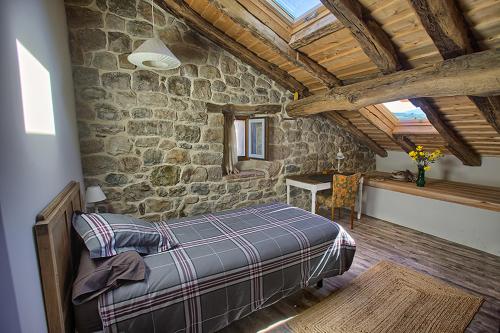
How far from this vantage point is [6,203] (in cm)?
82

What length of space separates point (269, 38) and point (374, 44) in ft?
3.43

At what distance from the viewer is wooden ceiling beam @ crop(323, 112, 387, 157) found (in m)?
4.04

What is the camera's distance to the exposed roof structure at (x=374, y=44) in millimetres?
1792

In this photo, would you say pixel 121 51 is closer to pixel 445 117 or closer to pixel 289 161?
pixel 289 161

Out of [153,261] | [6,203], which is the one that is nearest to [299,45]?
[153,261]

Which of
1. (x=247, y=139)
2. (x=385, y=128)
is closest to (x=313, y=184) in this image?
(x=247, y=139)

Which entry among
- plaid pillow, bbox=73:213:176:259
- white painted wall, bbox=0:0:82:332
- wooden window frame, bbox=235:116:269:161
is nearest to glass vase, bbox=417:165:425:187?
wooden window frame, bbox=235:116:269:161

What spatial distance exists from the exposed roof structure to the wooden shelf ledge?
0.46 m

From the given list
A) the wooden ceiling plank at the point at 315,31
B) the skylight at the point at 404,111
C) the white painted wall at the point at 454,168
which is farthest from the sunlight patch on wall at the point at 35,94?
the white painted wall at the point at 454,168

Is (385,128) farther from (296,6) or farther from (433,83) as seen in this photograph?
(296,6)

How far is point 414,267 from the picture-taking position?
2.59 m

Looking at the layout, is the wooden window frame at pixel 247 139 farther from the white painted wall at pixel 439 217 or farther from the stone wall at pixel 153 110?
the white painted wall at pixel 439 217

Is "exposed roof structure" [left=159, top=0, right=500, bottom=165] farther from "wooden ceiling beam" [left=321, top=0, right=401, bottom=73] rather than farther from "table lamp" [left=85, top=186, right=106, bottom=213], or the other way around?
"table lamp" [left=85, top=186, right=106, bottom=213]

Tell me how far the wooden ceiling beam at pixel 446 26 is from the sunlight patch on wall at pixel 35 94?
232 cm
